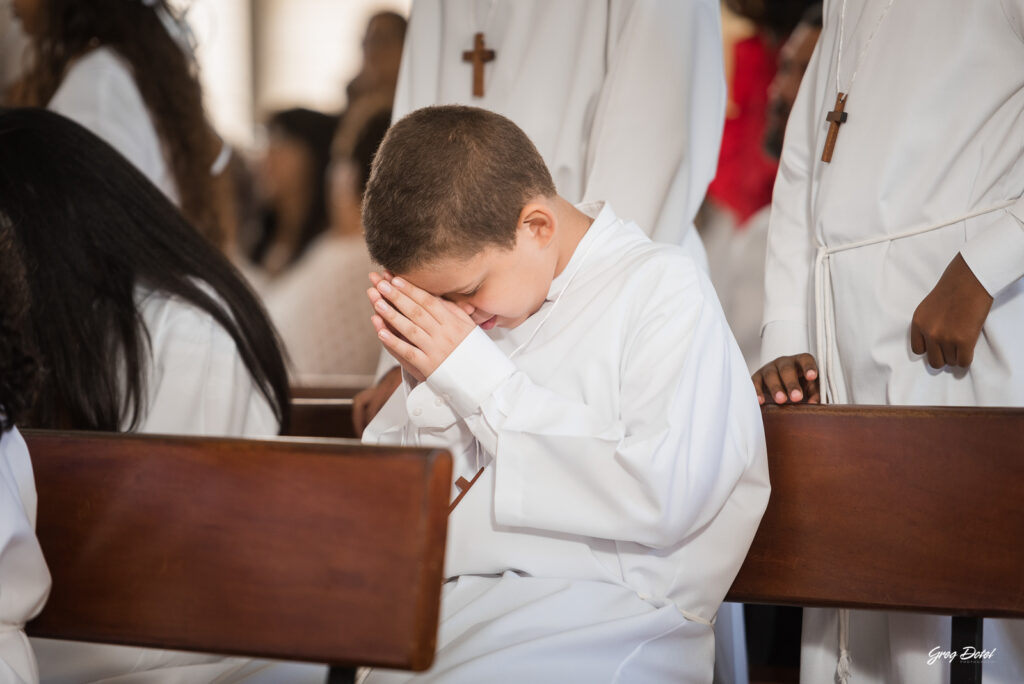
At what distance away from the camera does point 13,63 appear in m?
5.52

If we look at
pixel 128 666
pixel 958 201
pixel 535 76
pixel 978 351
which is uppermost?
pixel 535 76

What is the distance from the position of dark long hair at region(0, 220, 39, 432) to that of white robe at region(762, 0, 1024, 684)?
1546mm

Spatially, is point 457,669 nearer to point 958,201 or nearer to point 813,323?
point 813,323

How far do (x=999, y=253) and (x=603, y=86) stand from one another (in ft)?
3.89

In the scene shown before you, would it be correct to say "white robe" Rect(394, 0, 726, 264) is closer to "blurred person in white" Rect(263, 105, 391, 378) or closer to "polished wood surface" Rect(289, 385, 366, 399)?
"polished wood surface" Rect(289, 385, 366, 399)

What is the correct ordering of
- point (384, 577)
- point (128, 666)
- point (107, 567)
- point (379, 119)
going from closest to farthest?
point (384, 577) → point (107, 567) → point (128, 666) → point (379, 119)

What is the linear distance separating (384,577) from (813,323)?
135 cm

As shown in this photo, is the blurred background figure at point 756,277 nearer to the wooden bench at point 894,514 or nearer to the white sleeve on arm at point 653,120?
the wooden bench at point 894,514

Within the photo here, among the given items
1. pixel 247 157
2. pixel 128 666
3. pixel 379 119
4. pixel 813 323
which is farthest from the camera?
pixel 247 157

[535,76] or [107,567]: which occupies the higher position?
[535,76]

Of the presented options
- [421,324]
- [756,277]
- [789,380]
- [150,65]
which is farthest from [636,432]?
[756,277]

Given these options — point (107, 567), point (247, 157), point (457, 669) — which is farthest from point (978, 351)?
point (247, 157)

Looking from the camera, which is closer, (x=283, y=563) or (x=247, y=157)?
(x=283, y=563)
